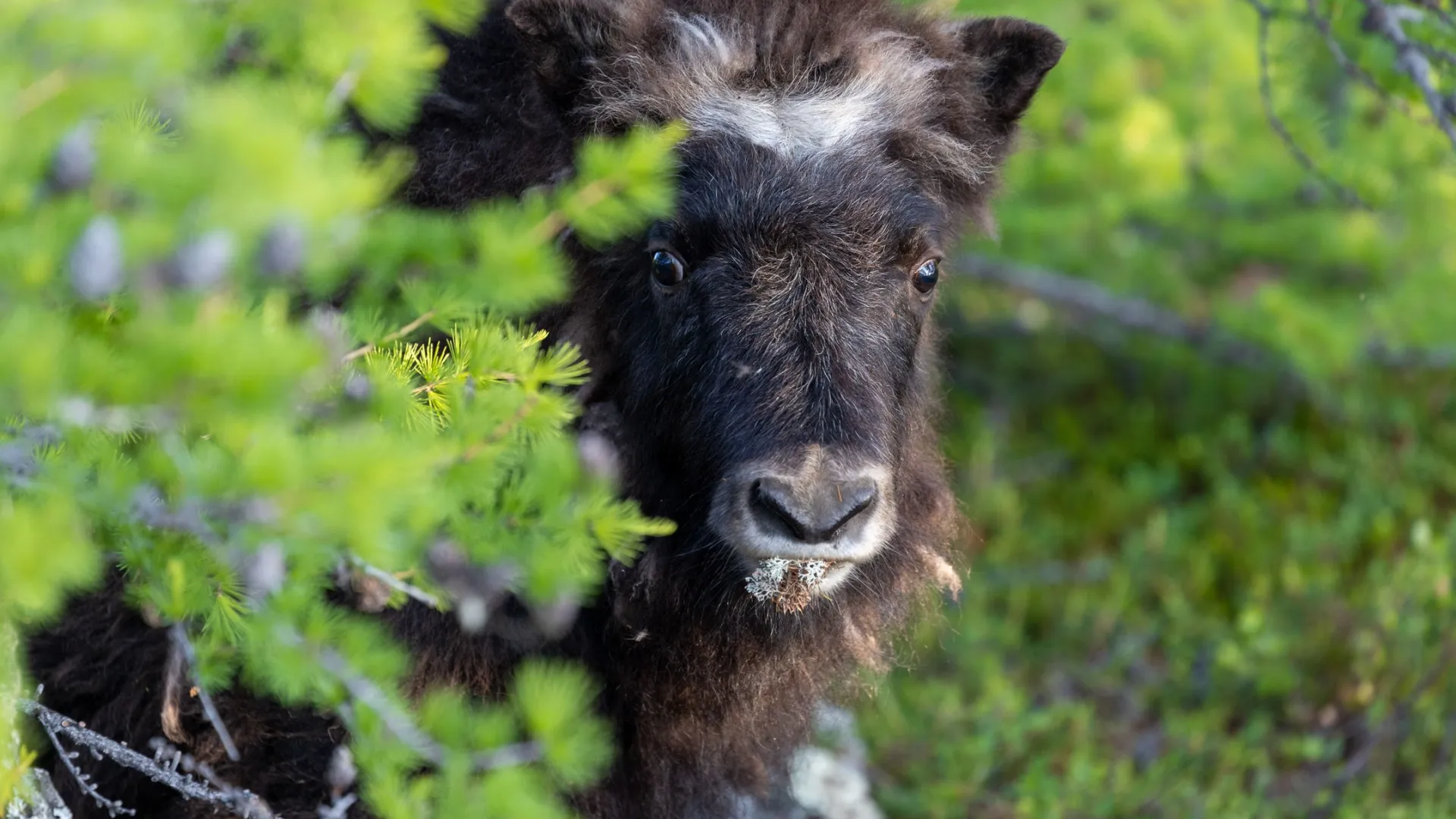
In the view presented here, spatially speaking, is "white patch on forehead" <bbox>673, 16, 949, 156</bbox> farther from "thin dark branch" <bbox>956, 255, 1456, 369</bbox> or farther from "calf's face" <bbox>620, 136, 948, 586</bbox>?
"thin dark branch" <bbox>956, 255, 1456, 369</bbox>

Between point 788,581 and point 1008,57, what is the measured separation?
5.59ft

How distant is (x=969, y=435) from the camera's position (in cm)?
814

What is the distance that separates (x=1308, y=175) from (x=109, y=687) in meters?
6.04

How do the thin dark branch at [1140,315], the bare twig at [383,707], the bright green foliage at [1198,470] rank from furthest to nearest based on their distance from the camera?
the thin dark branch at [1140,315] → the bright green foliage at [1198,470] → the bare twig at [383,707]

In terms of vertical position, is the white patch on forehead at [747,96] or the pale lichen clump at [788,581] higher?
the white patch on forehead at [747,96]

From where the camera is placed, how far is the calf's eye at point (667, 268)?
346 cm

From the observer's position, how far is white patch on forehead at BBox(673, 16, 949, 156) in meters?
3.48

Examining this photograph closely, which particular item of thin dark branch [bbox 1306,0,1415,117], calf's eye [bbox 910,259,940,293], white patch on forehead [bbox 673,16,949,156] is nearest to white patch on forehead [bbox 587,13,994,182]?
white patch on forehead [bbox 673,16,949,156]

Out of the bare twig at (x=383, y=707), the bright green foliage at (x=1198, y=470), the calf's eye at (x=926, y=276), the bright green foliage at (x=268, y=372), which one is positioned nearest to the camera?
the bright green foliage at (x=268, y=372)

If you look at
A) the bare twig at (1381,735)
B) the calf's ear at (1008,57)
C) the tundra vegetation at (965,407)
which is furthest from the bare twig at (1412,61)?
the bare twig at (1381,735)

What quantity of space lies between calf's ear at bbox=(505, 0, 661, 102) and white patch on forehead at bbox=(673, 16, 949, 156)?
14cm

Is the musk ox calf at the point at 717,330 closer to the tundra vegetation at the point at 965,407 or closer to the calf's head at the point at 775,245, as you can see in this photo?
the calf's head at the point at 775,245

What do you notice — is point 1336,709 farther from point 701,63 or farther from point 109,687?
point 109,687

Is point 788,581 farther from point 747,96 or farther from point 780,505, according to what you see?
point 747,96
